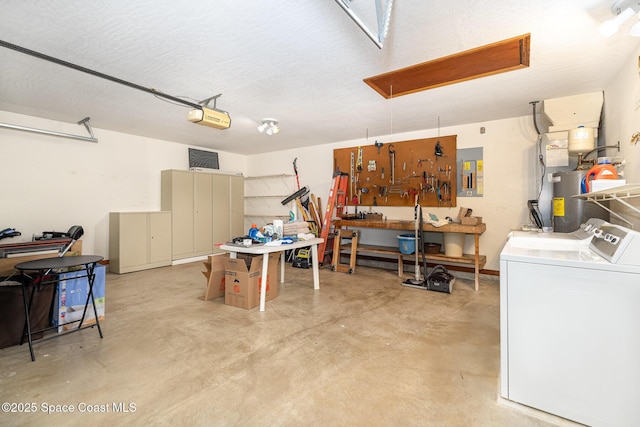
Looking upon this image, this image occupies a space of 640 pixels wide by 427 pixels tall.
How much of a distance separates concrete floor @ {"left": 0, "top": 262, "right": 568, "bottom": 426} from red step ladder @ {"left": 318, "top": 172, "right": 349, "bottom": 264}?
2.08m

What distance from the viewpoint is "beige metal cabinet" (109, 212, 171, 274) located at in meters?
4.84

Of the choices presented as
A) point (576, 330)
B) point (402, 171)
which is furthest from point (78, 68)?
point (402, 171)

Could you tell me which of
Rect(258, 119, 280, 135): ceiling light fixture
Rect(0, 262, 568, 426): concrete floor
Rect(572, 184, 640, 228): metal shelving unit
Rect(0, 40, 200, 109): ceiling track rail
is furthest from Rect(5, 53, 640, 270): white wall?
Rect(0, 40, 200, 109): ceiling track rail

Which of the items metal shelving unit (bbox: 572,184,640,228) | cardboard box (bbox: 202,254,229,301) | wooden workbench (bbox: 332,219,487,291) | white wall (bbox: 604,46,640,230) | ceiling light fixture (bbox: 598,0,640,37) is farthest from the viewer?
wooden workbench (bbox: 332,219,487,291)

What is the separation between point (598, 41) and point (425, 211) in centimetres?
309

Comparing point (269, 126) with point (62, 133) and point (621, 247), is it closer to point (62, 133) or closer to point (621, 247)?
point (62, 133)

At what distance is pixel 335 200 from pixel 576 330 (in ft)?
14.1

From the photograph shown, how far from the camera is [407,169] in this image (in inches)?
201

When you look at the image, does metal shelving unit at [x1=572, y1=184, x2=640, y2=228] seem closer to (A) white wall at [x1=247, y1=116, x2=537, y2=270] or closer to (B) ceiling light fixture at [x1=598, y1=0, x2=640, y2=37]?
(B) ceiling light fixture at [x1=598, y1=0, x2=640, y2=37]

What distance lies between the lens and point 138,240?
16.6 ft

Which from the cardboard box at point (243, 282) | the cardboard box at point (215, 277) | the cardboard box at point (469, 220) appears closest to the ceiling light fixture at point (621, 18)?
the cardboard box at point (469, 220)

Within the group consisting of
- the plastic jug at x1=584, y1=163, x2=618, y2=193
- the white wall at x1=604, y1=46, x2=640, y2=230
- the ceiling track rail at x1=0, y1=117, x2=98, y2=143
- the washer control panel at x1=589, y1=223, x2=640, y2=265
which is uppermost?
the ceiling track rail at x1=0, y1=117, x2=98, y2=143

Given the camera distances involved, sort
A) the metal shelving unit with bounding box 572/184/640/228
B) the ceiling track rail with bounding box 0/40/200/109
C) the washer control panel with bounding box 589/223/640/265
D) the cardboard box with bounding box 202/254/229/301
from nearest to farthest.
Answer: the washer control panel with bounding box 589/223/640/265 → the metal shelving unit with bounding box 572/184/640/228 → the ceiling track rail with bounding box 0/40/200/109 → the cardboard box with bounding box 202/254/229/301

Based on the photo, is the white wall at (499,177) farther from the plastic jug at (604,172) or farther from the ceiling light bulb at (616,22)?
the ceiling light bulb at (616,22)
